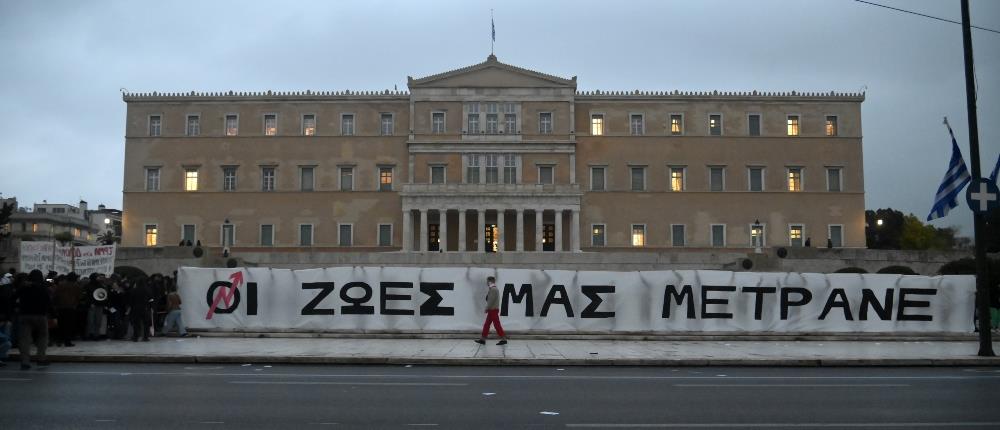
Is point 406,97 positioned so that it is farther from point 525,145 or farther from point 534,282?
point 534,282

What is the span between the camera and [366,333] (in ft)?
66.3

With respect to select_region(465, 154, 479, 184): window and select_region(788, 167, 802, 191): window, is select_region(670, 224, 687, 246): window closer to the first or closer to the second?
select_region(788, 167, 802, 191): window

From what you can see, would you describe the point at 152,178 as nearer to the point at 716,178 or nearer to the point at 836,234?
the point at 716,178

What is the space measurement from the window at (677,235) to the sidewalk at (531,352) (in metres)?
36.6

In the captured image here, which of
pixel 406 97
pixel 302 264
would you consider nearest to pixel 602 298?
pixel 302 264

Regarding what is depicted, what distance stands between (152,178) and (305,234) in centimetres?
1107

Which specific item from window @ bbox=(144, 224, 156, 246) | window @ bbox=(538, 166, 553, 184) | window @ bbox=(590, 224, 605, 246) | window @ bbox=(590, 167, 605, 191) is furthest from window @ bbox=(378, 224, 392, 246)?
window @ bbox=(144, 224, 156, 246)

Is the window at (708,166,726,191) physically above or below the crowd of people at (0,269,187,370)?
above

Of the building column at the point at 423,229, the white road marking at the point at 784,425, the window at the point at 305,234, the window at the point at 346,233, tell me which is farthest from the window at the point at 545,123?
the white road marking at the point at 784,425

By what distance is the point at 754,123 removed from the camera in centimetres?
5853

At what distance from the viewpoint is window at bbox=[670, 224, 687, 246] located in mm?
56656

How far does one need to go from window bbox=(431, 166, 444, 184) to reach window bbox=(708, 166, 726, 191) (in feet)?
57.7

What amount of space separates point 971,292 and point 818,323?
158 inches

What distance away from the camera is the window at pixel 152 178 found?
57.7m
